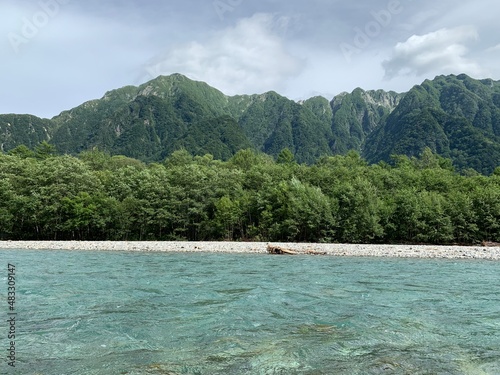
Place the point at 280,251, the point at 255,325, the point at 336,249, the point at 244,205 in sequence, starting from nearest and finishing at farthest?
the point at 255,325 → the point at 280,251 → the point at 336,249 → the point at 244,205

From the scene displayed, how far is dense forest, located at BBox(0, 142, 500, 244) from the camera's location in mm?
56294

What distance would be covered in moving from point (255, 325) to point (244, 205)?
5347 centimetres

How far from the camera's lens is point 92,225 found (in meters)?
64.7

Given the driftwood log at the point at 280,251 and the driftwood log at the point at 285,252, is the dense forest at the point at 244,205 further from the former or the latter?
the driftwood log at the point at 280,251

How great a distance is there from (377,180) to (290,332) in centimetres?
6630

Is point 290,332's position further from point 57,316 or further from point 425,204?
point 425,204

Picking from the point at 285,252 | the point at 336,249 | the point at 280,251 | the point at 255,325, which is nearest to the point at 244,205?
the point at 336,249

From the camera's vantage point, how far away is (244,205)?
65.9 m

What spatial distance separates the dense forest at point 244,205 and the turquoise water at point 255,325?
35.2m

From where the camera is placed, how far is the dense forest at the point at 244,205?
185ft

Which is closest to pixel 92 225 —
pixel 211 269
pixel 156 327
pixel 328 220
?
pixel 328 220

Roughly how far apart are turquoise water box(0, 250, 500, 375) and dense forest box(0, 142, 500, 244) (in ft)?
115

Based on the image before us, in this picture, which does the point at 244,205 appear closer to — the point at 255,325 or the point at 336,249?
the point at 336,249

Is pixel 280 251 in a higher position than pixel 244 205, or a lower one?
lower
